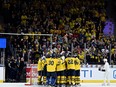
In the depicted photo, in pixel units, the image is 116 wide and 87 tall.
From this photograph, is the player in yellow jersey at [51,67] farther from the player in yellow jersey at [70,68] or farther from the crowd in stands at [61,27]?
the crowd in stands at [61,27]

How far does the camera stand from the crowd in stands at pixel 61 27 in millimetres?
24562

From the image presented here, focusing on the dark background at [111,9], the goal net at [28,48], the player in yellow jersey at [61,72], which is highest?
the dark background at [111,9]

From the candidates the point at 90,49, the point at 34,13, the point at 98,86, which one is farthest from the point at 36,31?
the point at 98,86

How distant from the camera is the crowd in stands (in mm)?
24562

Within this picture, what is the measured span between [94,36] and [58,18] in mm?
3279

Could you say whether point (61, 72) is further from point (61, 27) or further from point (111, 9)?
point (111, 9)

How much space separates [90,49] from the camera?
970 inches

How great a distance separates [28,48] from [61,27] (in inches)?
179

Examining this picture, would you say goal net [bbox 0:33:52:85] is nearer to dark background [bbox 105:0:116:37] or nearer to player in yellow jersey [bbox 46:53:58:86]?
player in yellow jersey [bbox 46:53:58:86]

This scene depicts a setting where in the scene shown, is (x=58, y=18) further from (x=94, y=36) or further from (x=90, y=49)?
(x=90, y=49)

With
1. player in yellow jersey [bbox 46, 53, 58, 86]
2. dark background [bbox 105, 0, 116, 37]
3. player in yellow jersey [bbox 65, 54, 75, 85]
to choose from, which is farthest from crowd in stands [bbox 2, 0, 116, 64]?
player in yellow jersey [bbox 46, 53, 58, 86]

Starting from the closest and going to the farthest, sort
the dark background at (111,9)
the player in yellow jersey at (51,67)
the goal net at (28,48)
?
the player in yellow jersey at (51,67)
the goal net at (28,48)
the dark background at (111,9)

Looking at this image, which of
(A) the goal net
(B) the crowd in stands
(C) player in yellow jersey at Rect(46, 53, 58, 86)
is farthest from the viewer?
(B) the crowd in stands

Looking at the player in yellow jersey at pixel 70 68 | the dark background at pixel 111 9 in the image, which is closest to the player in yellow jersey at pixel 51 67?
the player in yellow jersey at pixel 70 68
